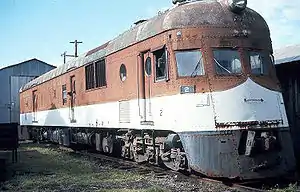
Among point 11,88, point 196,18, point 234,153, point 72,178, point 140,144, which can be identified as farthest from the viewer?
point 11,88

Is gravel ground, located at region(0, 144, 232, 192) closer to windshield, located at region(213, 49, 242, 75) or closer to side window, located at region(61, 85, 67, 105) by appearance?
windshield, located at region(213, 49, 242, 75)

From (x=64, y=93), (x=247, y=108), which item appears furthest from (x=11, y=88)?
(x=247, y=108)

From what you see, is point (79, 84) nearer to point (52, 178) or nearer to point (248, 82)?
point (52, 178)

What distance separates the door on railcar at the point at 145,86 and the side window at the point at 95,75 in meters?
3.07

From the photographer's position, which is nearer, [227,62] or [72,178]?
[227,62]

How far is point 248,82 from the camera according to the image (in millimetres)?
9539

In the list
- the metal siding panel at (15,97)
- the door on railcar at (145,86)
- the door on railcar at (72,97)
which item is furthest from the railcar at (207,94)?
the metal siding panel at (15,97)

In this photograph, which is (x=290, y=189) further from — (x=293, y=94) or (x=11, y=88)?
(x=11, y=88)

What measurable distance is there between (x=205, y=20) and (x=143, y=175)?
404cm

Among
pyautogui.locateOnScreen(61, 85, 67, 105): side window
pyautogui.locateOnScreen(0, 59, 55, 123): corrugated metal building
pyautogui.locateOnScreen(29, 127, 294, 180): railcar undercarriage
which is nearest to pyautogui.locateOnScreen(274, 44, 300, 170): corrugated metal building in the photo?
pyautogui.locateOnScreen(29, 127, 294, 180): railcar undercarriage

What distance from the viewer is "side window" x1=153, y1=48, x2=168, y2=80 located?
33.4 ft

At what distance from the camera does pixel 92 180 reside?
34.7 feet

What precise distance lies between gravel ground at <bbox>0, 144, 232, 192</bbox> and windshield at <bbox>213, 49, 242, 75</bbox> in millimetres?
2418

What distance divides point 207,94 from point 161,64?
158 cm
